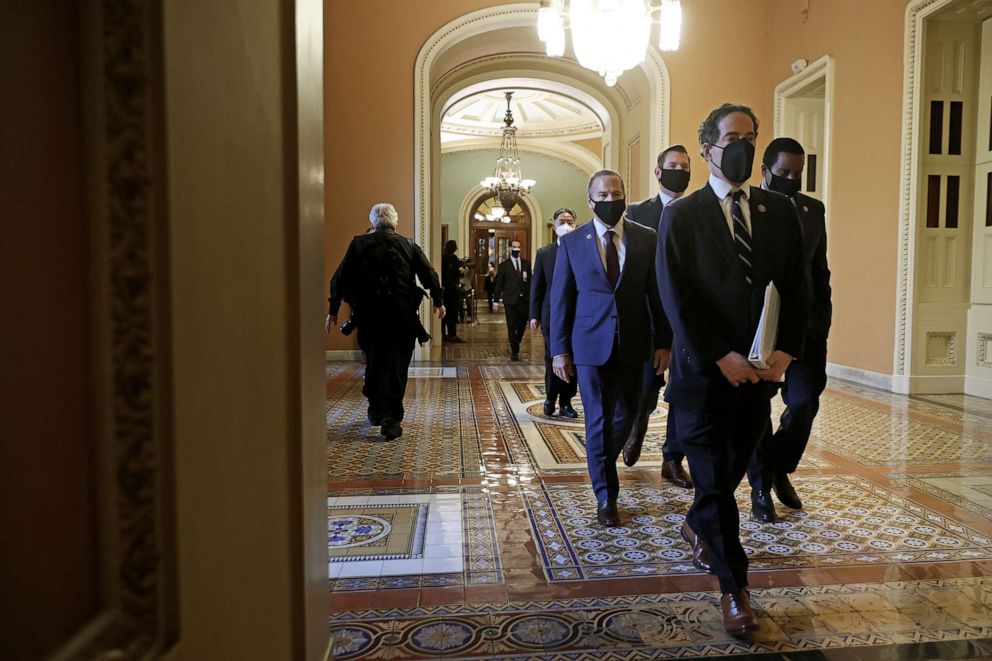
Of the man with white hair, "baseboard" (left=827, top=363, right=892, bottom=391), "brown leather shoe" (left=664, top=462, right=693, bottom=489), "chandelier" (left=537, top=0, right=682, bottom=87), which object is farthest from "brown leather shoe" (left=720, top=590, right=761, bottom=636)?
"baseboard" (left=827, top=363, right=892, bottom=391)

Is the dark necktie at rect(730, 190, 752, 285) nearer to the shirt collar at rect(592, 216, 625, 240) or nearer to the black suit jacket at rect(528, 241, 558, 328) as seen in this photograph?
the shirt collar at rect(592, 216, 625, 240)

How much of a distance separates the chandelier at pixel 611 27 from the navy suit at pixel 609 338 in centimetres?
346

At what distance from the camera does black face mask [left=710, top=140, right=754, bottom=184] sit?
2.02 metres

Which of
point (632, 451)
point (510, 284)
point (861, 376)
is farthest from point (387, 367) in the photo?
point (861, 376)

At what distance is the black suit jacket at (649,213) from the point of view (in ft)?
12.0

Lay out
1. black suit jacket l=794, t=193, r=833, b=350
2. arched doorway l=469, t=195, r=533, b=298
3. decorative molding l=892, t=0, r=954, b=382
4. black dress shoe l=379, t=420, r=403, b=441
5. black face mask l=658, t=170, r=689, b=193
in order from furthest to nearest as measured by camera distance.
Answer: arched doorway l=469, t=195, r=533, b=298
decorative molding l=892, t=0, r=954, b=382
black dress shoe l=379, t=420, r=403, b=441
black face mask l=658, t=170, r=689, b=193
black suit jacket l=794, t=193, r=833, b=350

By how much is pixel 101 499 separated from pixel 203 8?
1.70 feet

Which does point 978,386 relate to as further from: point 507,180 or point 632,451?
point 507,180

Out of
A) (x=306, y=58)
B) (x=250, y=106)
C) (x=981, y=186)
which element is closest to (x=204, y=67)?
(x=250, y=106)

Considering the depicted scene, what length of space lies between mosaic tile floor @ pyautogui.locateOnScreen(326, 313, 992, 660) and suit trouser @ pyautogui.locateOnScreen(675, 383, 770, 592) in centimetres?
24

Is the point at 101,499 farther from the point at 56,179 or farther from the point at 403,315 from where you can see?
the point at 403,315

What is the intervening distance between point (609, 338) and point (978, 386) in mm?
5421

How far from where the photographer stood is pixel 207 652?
2.31 ft

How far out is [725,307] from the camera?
204 centimetres
